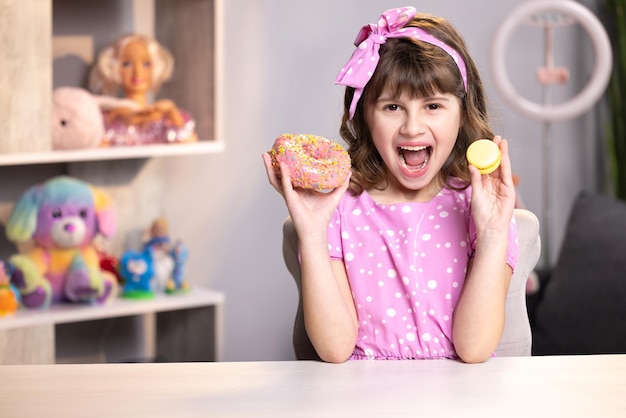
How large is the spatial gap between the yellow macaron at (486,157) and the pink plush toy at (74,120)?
4.50ft

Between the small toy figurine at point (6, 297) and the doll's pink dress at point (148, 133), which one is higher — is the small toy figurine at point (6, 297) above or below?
below

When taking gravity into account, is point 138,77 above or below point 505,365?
above

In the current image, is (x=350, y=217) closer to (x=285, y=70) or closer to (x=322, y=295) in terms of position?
(x=322, y=295)

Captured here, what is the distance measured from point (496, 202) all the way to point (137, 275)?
1457 mm

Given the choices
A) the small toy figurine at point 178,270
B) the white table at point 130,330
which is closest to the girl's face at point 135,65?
the small toy figurine at point 178,270

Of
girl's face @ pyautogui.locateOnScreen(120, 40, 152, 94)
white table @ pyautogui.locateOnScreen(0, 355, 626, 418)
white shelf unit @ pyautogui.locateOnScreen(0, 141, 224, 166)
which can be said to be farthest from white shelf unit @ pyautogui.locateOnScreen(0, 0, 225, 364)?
white table @ pyautogui.locateOnScreen(0, 355, 626, 418)

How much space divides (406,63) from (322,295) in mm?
348

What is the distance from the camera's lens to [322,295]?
130cm

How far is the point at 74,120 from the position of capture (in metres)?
2.40

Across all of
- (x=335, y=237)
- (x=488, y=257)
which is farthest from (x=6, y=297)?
(x=488, y=257)

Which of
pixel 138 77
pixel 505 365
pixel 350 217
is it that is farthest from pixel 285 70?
pixel 505 365

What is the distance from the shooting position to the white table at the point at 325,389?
977 millimetres

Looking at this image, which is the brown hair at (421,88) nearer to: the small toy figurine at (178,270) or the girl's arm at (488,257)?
the girl's arm at (488,257)

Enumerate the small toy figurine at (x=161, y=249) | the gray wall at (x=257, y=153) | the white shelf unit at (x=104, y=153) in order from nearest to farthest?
the white shelf unit at (x=104, y=153) < the small toy figurine at (x=161, y=249) < the gray wall at (x=257, y=153)
